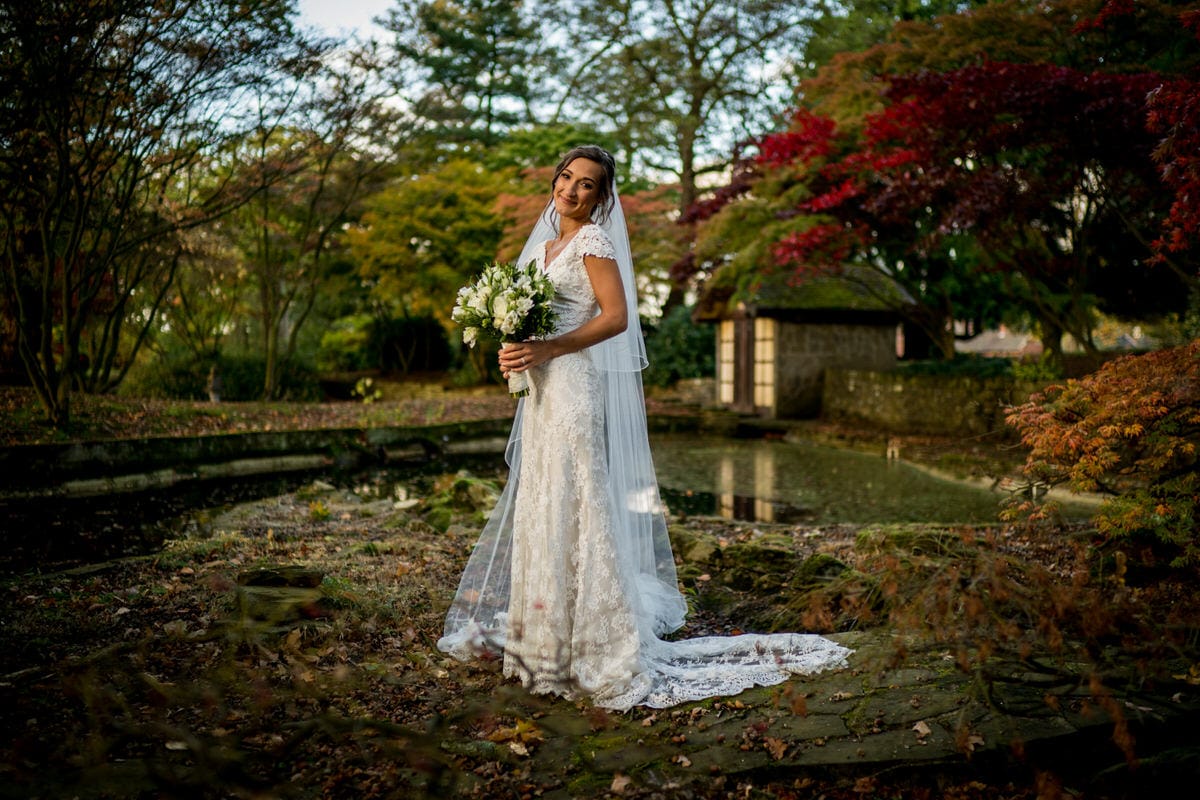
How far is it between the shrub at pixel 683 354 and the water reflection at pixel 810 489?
23.6 ft

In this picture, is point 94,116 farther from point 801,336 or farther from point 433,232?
point 801,336

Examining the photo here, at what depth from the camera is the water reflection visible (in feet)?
25.6

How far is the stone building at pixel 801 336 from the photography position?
647 inches

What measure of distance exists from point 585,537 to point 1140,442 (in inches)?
128

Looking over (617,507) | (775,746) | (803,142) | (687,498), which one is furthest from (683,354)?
(775,746)

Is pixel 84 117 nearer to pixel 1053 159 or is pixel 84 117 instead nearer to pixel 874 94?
pixel 874 94

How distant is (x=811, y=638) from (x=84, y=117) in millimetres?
9532

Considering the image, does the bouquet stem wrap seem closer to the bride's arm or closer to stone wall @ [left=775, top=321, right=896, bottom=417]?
the bride's arm

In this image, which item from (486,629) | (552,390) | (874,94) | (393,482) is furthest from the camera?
(874,94)

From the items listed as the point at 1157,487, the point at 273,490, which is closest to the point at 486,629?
the point at 1157,487

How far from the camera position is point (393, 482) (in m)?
10.1

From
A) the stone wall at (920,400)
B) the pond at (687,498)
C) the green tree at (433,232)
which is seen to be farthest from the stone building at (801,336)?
the green tree at (433,232)

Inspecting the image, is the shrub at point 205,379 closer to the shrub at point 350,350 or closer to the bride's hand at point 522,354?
the shrub at point 350,350

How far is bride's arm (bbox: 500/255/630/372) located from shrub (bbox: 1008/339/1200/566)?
290cm
